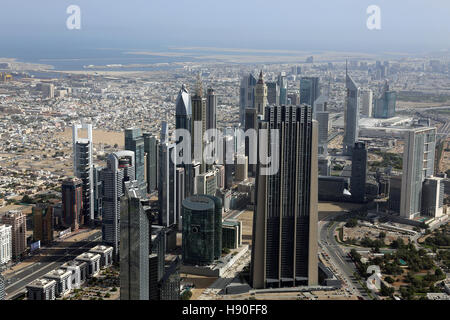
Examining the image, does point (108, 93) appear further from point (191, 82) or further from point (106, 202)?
point (106, 202)

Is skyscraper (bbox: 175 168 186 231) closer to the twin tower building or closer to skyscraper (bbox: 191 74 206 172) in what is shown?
skyscraper (bbox: 191 74 206 172)

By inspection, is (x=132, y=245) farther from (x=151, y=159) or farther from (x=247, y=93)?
(x=247, y=93)

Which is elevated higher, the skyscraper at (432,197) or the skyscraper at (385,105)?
the skyscraper at (385,105)

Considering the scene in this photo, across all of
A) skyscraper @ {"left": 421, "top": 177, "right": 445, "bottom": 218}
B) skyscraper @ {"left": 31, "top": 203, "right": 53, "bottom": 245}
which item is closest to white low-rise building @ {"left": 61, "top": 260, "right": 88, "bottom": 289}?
skyscraper @ {"left": 31, "top": 203, "right": 53, "bottom": 245}

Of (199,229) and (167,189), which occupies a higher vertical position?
(167,189)

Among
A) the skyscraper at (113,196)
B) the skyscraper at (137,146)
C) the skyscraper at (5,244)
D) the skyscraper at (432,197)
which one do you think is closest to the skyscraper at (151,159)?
the skyscraper at (137,146)

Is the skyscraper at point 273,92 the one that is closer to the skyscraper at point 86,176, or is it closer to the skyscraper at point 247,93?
the skyscraper at point 247,93

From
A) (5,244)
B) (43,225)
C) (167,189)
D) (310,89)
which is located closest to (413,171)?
(167,189)

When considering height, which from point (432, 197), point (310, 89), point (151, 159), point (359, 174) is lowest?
point (432, 197)
